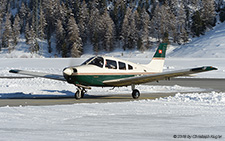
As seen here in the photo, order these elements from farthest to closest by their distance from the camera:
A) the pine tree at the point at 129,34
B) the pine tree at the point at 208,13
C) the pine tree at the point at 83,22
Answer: the pine tree at the point at 208,13
the pine tree at the point at 83,22
the pine tree at the point at 129,34

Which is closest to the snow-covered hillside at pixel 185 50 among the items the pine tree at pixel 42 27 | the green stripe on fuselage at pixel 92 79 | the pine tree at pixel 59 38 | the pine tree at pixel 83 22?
the pine tree at pixel 59 38

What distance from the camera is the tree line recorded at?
107m

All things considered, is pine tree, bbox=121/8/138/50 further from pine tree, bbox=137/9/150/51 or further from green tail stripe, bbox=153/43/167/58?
green tail stripe, bbox=153/43/167/58

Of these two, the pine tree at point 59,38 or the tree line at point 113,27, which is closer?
the tree line at point 113,27

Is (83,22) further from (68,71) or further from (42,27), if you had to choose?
(68,71)

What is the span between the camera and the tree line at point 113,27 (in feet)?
351

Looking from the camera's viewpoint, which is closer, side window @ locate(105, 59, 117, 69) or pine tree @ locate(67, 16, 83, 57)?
side window @ locate(105, 59, 117, 69)

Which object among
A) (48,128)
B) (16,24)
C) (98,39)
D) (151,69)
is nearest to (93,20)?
(98,39)

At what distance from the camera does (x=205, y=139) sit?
661cm

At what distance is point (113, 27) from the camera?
11256cm

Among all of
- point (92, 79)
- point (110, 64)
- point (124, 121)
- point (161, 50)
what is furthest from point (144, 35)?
point (124, 121)

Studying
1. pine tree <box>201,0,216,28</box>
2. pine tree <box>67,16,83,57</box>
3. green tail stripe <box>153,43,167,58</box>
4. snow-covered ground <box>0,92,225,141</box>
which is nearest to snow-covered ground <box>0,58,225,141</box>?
snow-covered ground <box>0,92,225,141</box>

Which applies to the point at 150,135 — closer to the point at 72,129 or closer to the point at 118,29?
the point at 72,129

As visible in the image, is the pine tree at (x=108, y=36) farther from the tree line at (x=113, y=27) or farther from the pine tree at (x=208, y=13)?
the pine tree at (x=208, y=13)
